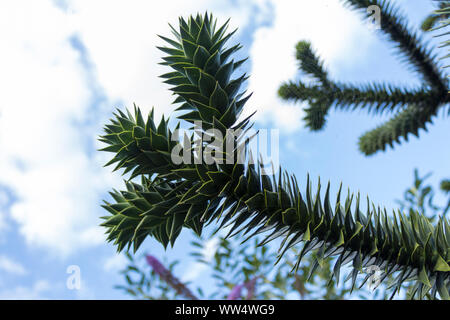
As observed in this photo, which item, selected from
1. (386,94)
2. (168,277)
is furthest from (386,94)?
(168,277)

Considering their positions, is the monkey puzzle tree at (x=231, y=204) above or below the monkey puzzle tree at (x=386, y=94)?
below

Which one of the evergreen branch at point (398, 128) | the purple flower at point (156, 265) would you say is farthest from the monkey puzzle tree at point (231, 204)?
the evergreen branch at point (398, 128)

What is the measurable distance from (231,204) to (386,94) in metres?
2.43

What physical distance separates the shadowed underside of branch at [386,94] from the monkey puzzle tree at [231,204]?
2.14 metres

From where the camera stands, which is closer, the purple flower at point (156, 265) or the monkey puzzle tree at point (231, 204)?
the monkey puzzle tree at point (231, 204)

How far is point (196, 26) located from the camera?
1489 mm

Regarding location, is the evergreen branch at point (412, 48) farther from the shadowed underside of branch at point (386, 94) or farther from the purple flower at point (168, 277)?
the purple flower at point (168, 277)

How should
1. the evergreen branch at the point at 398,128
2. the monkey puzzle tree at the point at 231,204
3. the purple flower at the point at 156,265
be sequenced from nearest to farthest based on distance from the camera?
the monkey puzzle tree at the point at 231,204, the purple flower at the point at 156,265, the evergreen branch at the point at 398,128

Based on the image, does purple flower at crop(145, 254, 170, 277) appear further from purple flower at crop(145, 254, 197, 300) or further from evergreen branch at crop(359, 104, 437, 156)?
evergreen branch at crop(359, 104, 437, 156)

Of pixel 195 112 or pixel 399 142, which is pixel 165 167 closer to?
pixel 195 112

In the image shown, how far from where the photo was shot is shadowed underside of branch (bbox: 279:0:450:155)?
11.0 ft

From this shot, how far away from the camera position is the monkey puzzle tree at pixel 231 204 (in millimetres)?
1320

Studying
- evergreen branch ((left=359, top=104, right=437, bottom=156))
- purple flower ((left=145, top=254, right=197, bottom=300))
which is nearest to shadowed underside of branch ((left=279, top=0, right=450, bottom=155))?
evergreen branch ((left=359, top=104, right=437, bottom=156))
